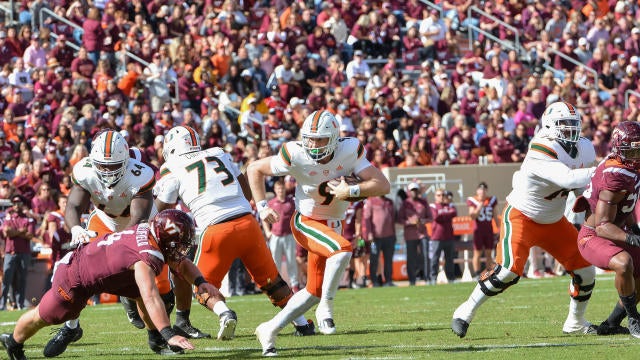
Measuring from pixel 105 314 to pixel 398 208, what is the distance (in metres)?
6.13

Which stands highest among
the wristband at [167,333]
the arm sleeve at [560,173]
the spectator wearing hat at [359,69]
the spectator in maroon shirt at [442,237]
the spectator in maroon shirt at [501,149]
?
the arm sleeve at [560,173]

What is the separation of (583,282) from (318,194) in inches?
82.3

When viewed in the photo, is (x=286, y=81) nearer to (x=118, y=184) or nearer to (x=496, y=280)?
(x=118, y=184)

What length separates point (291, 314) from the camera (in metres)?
7.81

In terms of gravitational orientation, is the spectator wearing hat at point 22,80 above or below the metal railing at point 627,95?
above

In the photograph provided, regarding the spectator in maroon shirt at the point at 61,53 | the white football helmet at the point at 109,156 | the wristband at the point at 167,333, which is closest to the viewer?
the wristband at the point at 167,333

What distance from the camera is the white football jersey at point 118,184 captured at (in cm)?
921

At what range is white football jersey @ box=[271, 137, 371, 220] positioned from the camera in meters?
8.74

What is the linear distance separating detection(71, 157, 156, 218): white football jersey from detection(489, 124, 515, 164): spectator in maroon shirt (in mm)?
11177

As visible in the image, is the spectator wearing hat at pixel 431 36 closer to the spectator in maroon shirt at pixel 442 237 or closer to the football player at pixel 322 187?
the spectator in maroon shirt at pixel 442 237

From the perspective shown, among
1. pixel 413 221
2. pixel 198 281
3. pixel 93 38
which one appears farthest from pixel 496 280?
pixel 93 38

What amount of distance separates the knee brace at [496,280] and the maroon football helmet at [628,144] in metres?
1.14

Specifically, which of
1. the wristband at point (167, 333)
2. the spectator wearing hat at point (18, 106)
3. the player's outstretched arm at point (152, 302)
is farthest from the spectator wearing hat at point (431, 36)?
the wristband at point (167, 333)

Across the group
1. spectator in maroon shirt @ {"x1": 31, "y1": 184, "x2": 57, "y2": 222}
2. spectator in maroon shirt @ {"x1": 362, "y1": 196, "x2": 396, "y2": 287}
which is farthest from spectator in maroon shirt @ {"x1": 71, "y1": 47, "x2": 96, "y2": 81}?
spectator in maroon shirt @ {"x1": 362, "y1": 196, "x2": 396, "y2": 287}
